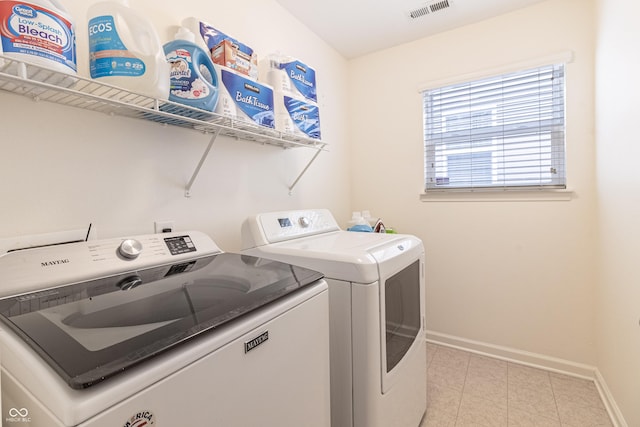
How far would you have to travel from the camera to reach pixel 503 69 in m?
2.24

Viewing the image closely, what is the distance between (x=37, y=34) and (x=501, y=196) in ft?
8.60

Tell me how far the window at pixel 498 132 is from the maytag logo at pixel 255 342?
2138 mm

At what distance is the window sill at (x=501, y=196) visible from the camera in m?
2.11

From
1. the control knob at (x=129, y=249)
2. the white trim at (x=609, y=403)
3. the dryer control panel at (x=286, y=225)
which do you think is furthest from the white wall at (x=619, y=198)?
the control knob at (x=129, y=249)

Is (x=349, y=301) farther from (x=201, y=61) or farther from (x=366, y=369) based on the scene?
(x=201, y=61)

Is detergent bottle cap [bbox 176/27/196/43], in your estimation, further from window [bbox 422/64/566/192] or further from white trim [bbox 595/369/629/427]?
white trim [bbox 595/369/629/427]

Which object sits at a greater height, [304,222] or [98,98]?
[98,98]

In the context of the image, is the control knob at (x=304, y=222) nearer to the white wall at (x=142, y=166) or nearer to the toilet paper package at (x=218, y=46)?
the white wall at (x=142, y=166)

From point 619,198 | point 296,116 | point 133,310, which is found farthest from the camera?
point 296,116

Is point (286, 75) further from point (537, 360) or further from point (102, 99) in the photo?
point (537, 360)

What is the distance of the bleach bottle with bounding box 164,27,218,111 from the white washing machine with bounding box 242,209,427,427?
596mm

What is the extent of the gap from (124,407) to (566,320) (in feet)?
8.77

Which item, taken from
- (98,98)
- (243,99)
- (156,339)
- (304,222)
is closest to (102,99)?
(98,98)

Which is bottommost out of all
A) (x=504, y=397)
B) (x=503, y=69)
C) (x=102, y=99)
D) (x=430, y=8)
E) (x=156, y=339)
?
(x=504, y=397)
